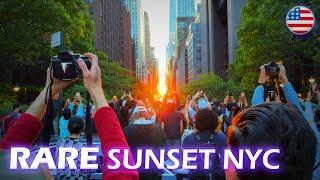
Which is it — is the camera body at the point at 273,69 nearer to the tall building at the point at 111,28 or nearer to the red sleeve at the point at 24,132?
the red sleeve at the point at 24,132

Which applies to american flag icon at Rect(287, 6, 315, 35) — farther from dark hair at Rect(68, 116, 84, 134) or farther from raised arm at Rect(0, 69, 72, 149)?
raised arm at Rect(0, 69, 72, 149)

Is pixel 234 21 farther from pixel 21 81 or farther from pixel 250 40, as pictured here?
pixel 250 40

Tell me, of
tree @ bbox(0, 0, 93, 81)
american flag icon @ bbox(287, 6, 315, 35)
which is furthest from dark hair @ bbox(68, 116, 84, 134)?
tree @ bbox(0, 0, 93, 81)

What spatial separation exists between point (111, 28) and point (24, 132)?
13537 centimetres

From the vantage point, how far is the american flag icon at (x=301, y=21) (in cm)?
1992

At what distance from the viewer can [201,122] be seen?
620 cm

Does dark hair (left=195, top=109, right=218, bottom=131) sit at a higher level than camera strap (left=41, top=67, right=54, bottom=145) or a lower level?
lower

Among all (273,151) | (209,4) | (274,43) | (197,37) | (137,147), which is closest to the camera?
(273,151)

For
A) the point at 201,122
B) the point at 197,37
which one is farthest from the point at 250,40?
the point at 197,37

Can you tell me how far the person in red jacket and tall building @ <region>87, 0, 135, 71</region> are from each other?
102 metres

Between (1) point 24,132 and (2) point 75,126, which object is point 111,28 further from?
(1) point 24,132

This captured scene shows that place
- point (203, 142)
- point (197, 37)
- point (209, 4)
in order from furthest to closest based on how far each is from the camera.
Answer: point (197, 37)
point (209, 4)
point (203, 142)

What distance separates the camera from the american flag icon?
1992 centimetres

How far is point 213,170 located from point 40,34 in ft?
87.0
